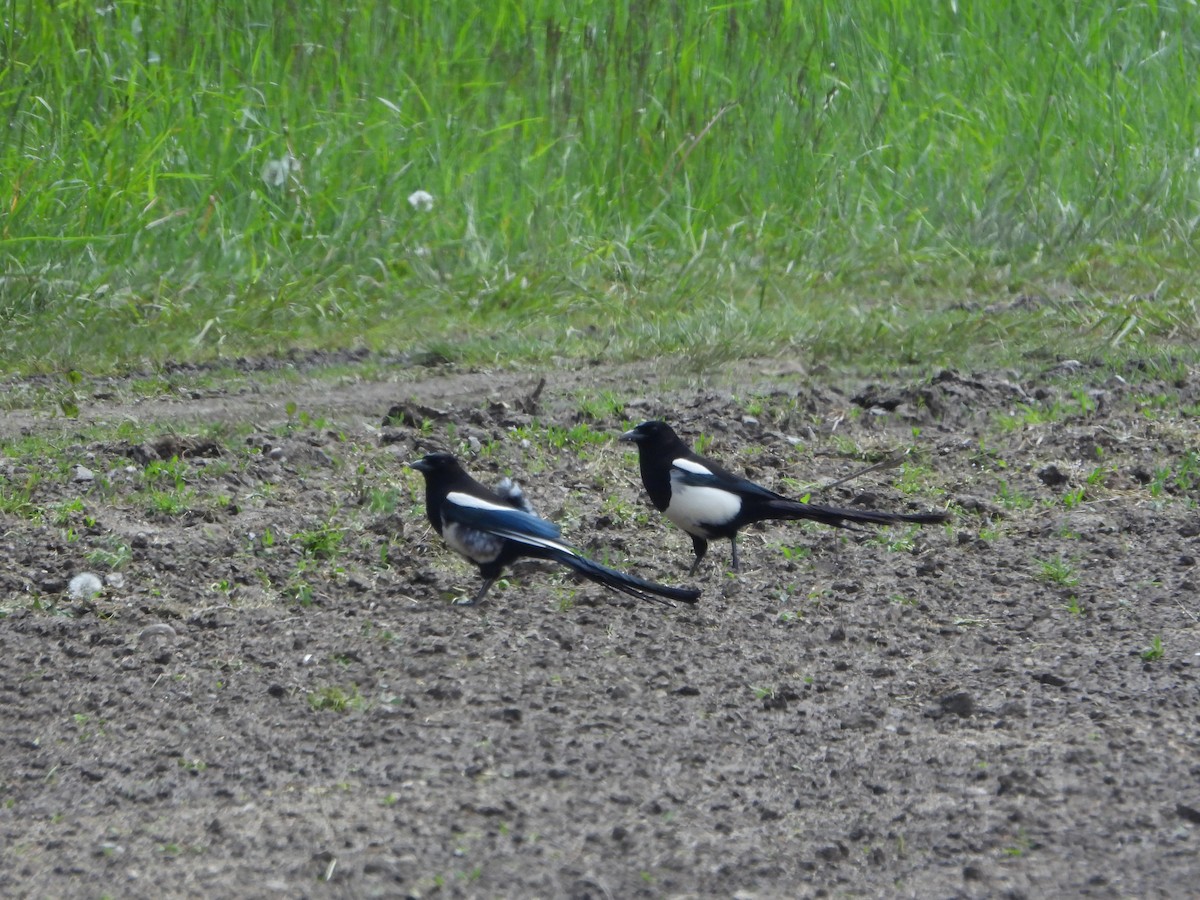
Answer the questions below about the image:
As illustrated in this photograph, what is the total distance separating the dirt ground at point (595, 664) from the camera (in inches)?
123

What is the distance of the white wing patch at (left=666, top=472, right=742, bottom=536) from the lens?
4855 millimetres

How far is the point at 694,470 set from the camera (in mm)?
4988

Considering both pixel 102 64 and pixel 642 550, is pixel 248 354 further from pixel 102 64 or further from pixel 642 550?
pixel 642 550

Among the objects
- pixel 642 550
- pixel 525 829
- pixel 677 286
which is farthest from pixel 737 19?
pixel 525 829

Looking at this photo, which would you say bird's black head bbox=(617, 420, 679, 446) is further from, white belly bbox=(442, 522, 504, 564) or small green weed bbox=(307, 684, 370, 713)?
small green weed bbox=(307, 684, 370, 713)

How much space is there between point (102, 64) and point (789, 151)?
3656 mm

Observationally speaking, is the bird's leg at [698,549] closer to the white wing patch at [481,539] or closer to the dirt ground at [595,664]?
the dirt ground at [595,664]

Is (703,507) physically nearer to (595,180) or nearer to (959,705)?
(959,705)

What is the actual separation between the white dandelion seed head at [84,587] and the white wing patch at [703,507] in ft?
5.31

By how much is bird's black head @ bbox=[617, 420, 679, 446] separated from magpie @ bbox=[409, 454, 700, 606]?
49 cm

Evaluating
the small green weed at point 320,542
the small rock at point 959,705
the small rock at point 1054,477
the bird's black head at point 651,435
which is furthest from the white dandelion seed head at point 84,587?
the small rock at point 1054,477

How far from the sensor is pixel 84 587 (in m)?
4.58

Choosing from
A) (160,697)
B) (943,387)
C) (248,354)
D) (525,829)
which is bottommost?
(248,354)

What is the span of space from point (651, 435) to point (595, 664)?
3.95 ft
